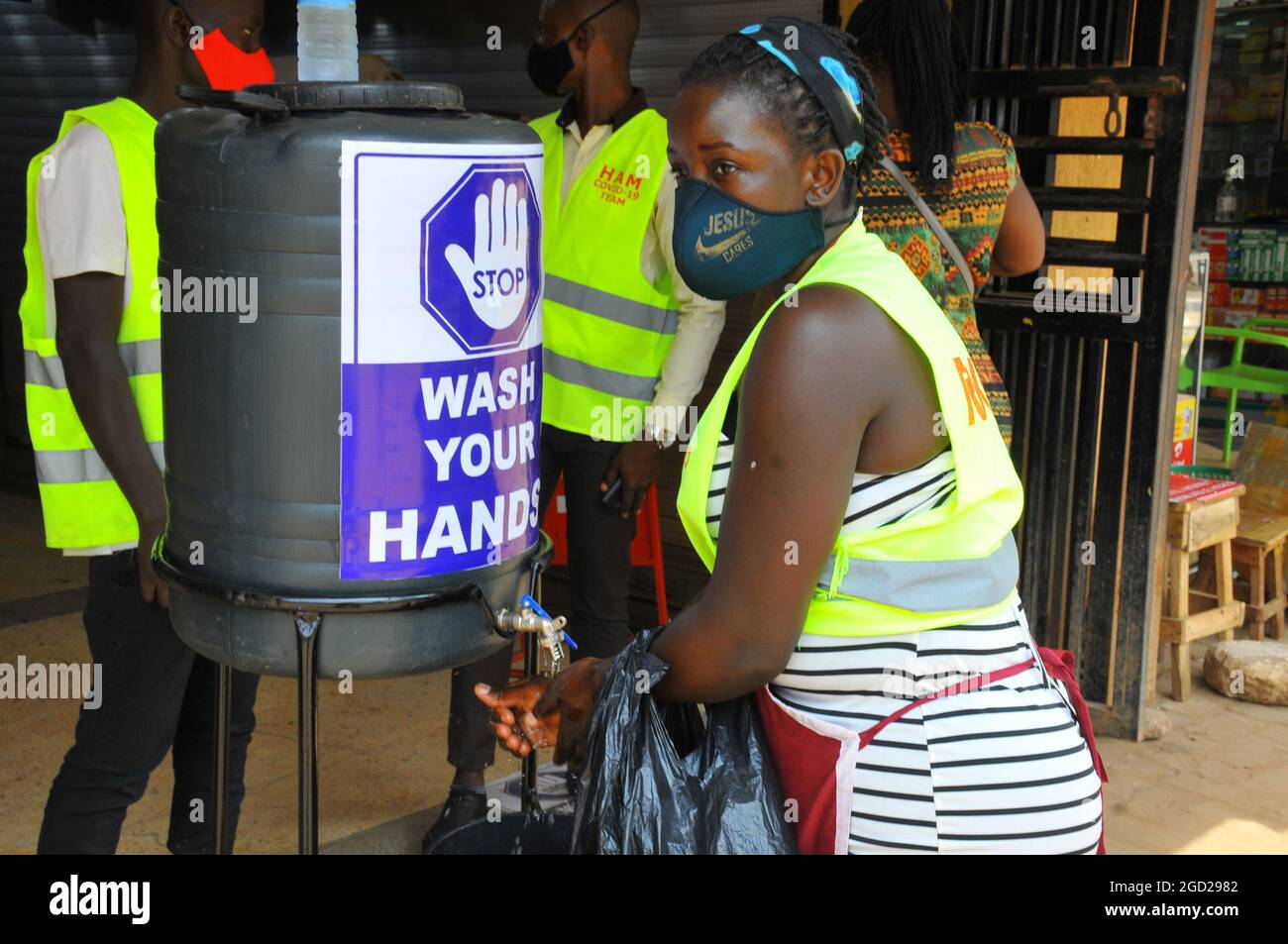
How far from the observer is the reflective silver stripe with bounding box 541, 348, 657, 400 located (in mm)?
3791

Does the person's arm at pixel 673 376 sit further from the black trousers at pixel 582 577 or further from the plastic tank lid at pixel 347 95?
the plastic tank lid at pixel 347 95

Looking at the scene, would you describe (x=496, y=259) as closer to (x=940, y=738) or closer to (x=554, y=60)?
(x=940, y=738)

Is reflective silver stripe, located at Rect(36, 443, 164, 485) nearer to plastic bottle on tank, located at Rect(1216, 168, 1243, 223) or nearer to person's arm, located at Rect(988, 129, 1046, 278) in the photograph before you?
person's arm, located at Rect(988, 129, 1046, 278)

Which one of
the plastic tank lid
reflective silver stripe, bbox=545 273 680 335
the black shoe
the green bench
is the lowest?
the black shoe

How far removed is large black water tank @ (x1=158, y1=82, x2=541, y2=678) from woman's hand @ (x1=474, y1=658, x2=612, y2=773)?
6.3 inches

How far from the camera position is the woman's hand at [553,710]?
1879 mm

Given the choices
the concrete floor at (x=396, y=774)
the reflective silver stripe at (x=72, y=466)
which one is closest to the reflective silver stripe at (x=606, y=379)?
the concrete floor at (x=396, y=774)

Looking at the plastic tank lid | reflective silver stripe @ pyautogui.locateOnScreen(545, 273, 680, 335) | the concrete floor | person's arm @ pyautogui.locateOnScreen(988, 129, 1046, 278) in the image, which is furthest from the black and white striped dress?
the concrete floor

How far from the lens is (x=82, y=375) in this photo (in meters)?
2.55

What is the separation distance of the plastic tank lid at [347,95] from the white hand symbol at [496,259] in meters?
0.17

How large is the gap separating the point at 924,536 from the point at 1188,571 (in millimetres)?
3568

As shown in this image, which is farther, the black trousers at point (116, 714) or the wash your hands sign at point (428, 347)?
the black trousers at point (116, 714)
